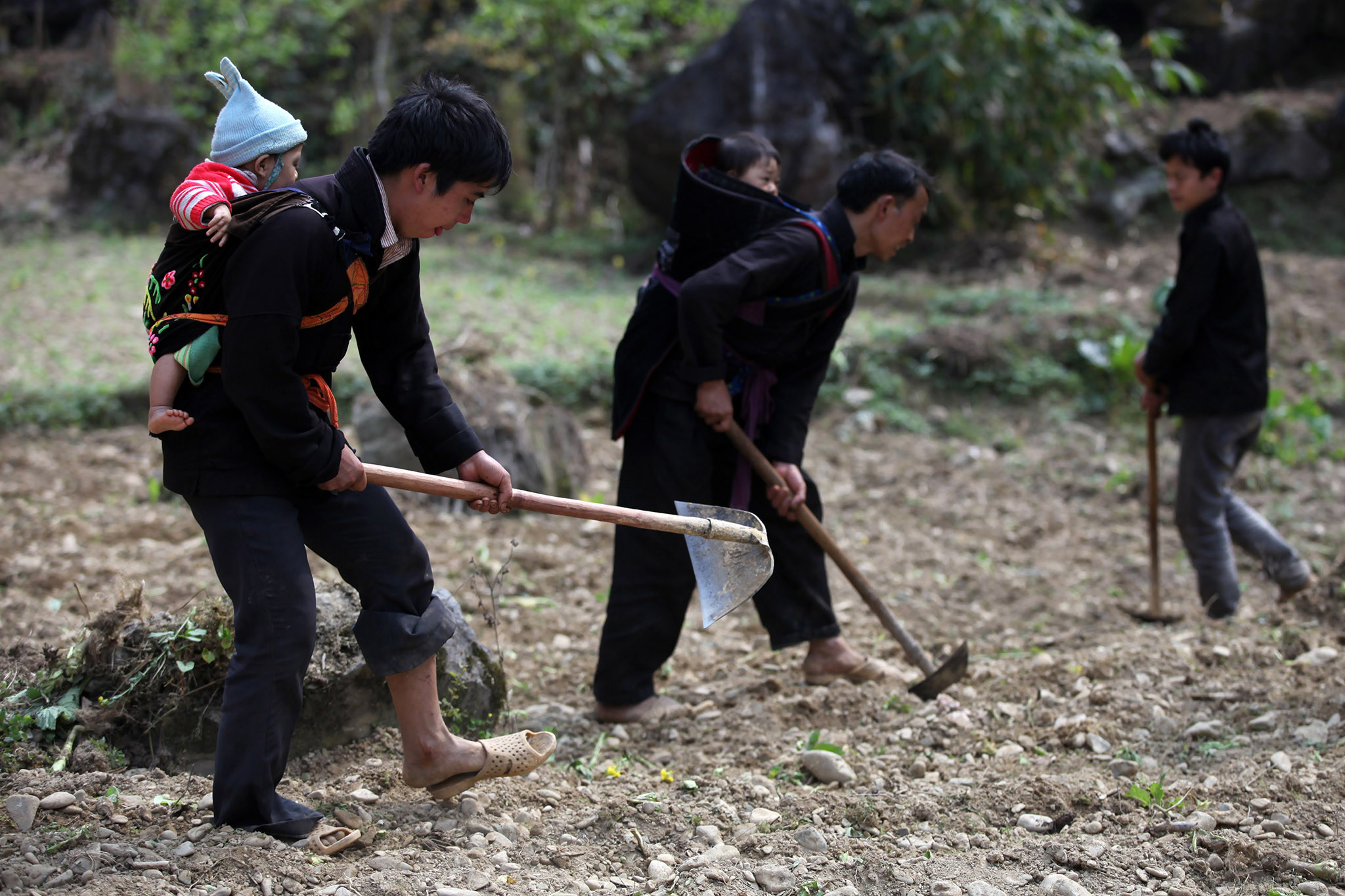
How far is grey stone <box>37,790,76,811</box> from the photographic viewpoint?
250 centimetres

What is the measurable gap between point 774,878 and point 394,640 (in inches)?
40.8

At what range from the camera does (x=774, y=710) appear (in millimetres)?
3609

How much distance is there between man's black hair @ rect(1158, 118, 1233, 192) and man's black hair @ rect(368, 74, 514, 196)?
10.1 ft

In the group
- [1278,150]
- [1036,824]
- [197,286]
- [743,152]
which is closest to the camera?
[197,286]

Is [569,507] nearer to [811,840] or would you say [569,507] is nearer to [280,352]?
[280,352]

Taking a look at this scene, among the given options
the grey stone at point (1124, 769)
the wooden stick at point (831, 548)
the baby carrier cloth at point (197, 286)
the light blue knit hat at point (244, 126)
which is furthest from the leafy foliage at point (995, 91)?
the baby carrier cloth at point (197, 286)

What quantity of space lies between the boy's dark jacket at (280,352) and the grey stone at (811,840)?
1418mm

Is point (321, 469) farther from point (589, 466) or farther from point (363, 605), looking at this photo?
point (589, 466)

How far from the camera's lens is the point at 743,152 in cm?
376

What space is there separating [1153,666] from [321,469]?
291 centimetres

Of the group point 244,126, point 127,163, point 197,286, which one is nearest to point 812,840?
point 197,286

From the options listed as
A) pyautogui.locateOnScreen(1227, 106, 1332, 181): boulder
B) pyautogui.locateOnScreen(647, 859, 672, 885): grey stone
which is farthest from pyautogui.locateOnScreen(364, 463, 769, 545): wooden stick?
pyautogui.locateOnScreen(1227, 106, 1332, 181): boulder

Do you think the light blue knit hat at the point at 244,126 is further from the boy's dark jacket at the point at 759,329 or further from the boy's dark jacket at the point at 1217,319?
the boy's dark jacket at the point at 1217,319

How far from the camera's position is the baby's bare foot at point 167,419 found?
230 centimetres
